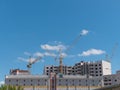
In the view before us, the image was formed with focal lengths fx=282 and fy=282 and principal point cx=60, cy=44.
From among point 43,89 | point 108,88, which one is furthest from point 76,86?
point 108,88

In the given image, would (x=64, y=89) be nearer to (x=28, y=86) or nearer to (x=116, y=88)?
(x=28, y=86)

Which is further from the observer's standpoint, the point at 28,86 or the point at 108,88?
the point at 28,86

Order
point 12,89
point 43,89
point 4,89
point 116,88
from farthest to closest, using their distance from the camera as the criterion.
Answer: point 43,89 → point 12,89 → point 4,89 → point 116,88

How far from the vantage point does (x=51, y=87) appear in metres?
194

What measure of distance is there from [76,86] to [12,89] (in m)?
61.0

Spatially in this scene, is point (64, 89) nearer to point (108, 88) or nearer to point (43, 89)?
point (43, 89)

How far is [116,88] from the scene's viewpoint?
1869 inches

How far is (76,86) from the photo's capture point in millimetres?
194125

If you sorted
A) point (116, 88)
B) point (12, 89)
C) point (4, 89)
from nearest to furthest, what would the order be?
point (116, 88), point (4, 89), point (12, 89)

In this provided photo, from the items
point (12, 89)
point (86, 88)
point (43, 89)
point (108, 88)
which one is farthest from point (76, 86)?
point (108, 88)

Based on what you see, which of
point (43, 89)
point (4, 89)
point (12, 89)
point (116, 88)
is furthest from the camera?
point (43, 89)

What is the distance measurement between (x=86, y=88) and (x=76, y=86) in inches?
294

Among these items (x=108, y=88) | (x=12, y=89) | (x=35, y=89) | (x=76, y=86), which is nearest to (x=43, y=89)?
(x=35, y=89)

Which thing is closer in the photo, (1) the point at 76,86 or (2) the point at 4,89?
(2) the point at 4,89
